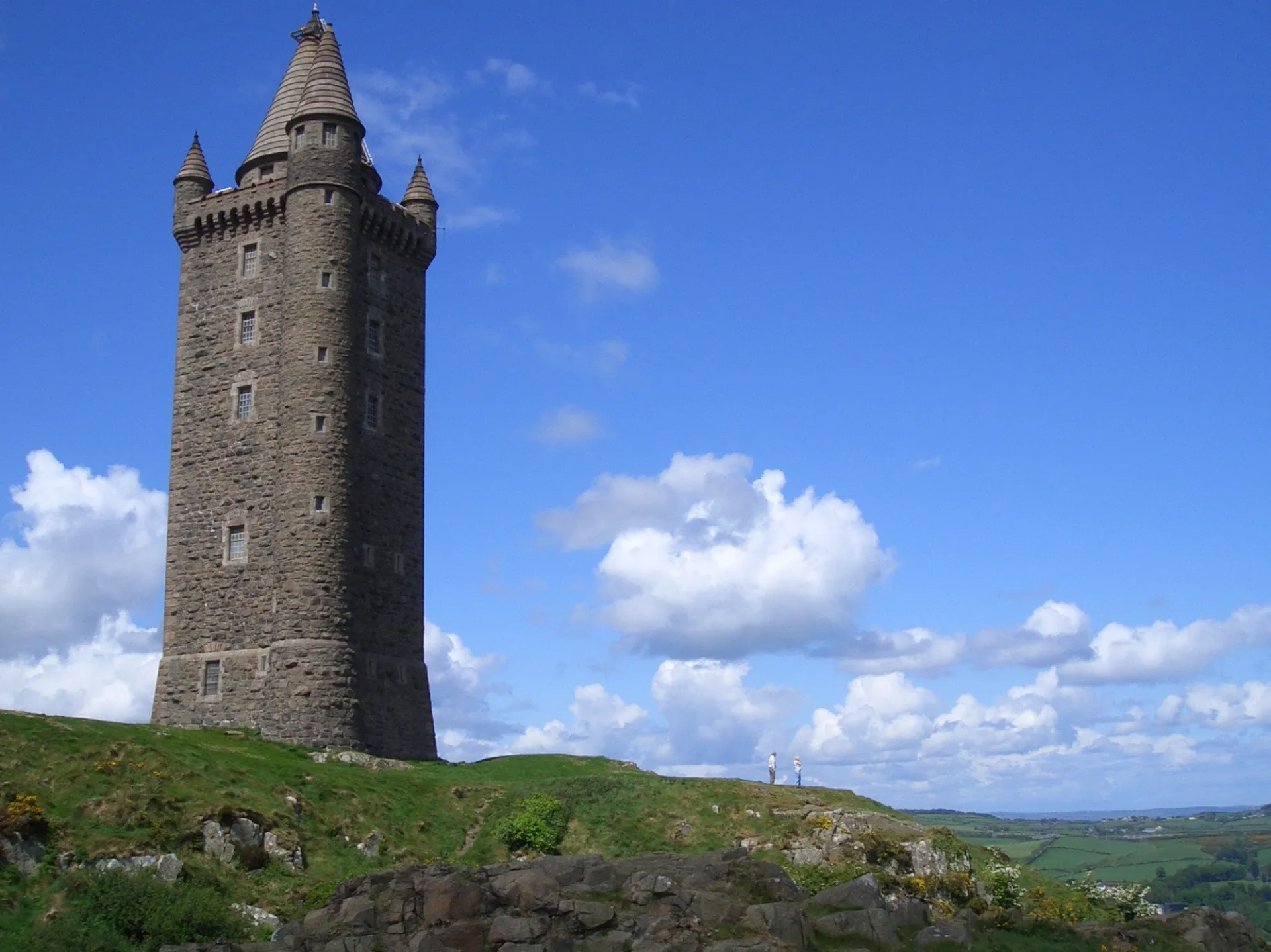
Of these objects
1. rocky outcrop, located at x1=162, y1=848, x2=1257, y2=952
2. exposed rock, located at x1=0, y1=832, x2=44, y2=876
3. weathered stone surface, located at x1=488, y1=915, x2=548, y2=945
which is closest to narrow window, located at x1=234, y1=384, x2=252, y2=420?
exposed rock, located at x1=0, y1=832, x2=44, y2=876

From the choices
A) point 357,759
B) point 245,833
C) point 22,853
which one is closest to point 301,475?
point 357,759

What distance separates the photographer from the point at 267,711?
51219 millimetres

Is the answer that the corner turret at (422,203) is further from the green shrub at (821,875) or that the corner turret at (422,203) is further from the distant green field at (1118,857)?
the distant green field at (1118,857)

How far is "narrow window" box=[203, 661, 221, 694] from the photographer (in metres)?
53.7

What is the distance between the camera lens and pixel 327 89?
57.4 meters

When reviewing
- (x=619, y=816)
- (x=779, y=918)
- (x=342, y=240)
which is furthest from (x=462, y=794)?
(x=342, y=240)

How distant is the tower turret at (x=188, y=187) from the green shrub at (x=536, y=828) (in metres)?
32.5

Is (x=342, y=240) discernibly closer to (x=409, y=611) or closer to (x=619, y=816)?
(x=409, y=611)

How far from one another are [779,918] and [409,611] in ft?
104

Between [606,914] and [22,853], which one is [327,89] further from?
[606,914]

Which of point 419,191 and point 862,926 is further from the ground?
point 419,191

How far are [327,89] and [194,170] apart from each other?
819cm

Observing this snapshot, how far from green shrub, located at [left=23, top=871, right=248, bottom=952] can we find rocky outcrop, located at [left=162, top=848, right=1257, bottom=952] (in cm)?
298

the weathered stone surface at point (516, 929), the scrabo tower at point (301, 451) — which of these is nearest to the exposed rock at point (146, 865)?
the weathered stone surface at point (516, 929)
